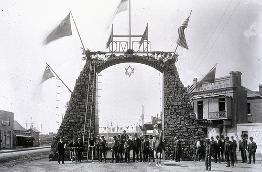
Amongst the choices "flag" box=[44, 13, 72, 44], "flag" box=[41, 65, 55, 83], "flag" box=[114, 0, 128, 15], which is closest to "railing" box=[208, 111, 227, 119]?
"flag" box=[41, 65, 55, 83]

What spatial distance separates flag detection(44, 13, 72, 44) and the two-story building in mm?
24413

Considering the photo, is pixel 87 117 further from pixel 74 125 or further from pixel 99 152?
pixel 99 152

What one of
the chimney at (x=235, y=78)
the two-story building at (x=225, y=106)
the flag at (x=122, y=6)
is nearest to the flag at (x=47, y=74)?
the flag at (x=122, y=6)

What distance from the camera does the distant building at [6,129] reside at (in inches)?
1969

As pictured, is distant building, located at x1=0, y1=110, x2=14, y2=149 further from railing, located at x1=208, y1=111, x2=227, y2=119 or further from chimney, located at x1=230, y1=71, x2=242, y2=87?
chimney, located at x1=230, y1=71, x2=242, y2=87

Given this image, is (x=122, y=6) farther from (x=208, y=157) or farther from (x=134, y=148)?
(x=208, y=157)

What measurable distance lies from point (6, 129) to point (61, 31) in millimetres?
35541

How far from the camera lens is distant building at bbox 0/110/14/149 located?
164 feet

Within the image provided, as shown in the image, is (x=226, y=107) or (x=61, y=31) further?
(x=226, y=107)

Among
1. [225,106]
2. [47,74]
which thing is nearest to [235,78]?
[225,106]

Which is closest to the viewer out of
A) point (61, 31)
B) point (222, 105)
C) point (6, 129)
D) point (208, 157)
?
point (208, 157)

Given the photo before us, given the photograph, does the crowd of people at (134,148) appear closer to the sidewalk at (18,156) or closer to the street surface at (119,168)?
the street surface at (119,168)

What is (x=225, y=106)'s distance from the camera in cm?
4306

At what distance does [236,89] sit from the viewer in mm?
43250
